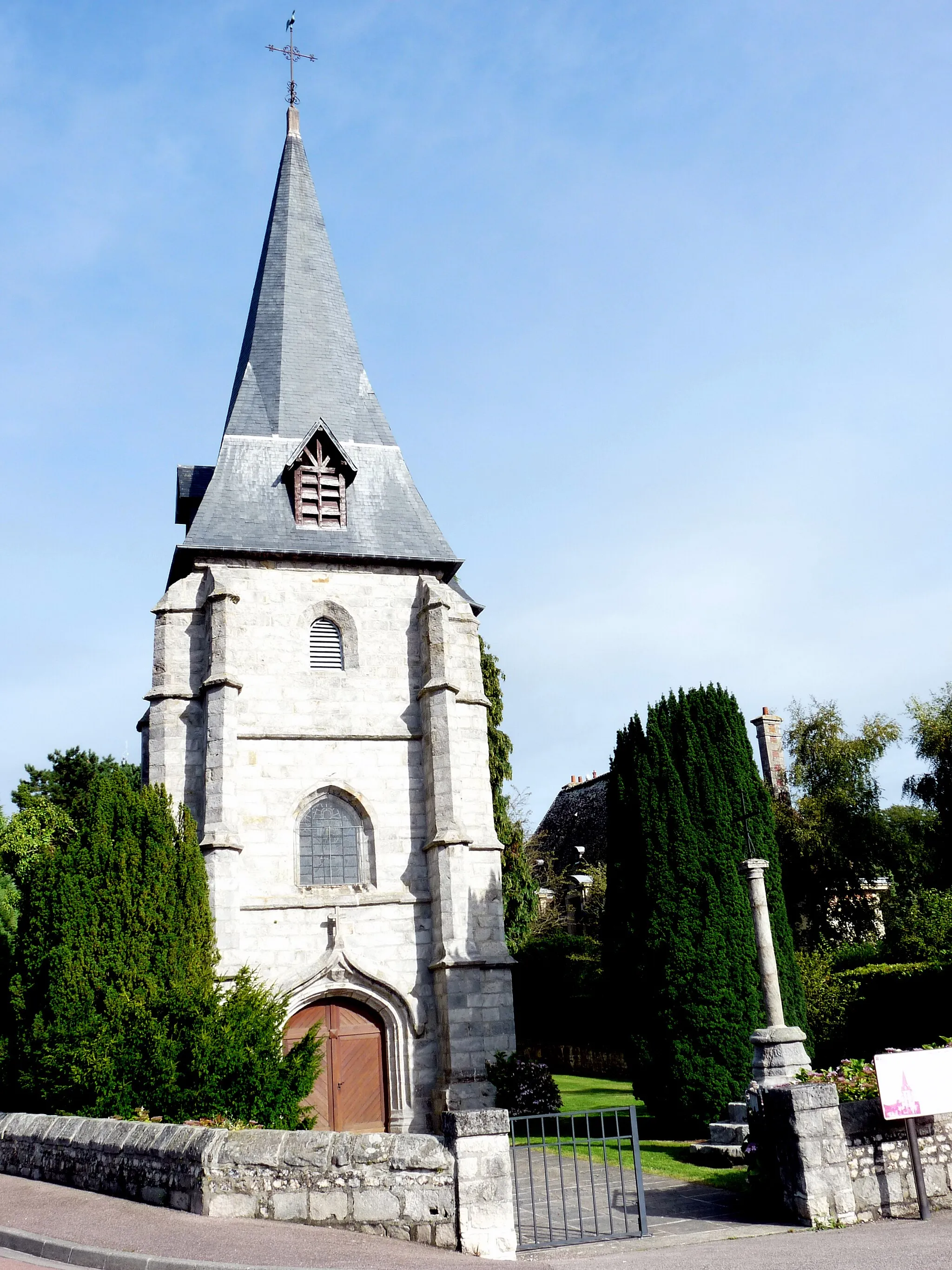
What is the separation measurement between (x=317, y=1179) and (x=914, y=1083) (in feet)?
16.8

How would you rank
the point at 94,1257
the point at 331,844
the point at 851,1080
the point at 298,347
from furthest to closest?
the point at 298,347 → the point at 331,844 → the point at 851,1080 → the point at 94,1257

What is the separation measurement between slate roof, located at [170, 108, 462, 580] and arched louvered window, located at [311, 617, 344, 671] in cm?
128

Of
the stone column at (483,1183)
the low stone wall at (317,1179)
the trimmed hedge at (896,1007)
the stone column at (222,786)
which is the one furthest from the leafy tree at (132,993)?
the trimmed hedge at (896,1007)

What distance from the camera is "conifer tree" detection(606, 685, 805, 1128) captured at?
47.6 feet

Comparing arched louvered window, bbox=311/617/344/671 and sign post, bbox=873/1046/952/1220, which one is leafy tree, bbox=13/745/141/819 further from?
sign post, bbox=873/1046/952/1220

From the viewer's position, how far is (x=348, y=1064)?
55.6ft

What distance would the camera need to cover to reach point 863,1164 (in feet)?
30.3

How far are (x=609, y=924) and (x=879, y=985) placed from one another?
16.9 ft

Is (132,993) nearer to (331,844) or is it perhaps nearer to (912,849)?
(331,844)

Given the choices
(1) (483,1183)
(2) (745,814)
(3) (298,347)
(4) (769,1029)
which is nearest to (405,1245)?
(1) (483,1183)

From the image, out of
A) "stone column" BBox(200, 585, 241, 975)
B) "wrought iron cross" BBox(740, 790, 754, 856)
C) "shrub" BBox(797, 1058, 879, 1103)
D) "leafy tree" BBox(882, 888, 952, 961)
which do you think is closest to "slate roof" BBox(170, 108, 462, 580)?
"stone column" BBox(200, 585, 241, 975)

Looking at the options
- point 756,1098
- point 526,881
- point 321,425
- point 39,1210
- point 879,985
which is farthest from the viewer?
point 526,881

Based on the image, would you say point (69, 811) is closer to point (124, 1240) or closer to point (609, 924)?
point (609, 924)

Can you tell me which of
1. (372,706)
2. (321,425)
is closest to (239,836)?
(372,706)
